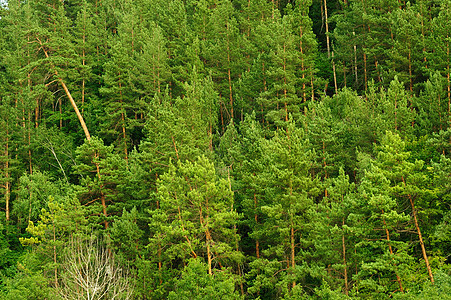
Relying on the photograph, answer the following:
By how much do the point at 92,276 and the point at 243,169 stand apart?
9.91m

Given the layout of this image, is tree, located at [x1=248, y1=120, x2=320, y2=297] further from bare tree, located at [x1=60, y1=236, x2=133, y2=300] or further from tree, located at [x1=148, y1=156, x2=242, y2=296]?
bare tree, located at [x1=60, y1=236, x2=133, y2=300]

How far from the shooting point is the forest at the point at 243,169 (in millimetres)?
22750

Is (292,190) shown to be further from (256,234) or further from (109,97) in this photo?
(109,97)

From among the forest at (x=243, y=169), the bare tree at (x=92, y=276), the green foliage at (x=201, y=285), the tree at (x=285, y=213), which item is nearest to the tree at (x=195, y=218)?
the forest at (x=243, y=169)

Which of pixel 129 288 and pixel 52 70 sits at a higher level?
pixel 52 70

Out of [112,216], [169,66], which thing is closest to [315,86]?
[169,66]

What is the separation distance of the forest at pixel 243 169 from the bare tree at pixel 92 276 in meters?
0.15

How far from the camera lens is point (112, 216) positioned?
29.4 meters

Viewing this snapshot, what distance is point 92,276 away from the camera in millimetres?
24797

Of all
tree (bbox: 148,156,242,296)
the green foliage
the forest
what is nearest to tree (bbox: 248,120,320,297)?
the forest

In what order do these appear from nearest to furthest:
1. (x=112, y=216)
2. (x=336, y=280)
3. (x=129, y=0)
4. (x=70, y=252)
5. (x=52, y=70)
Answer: (x=336, y=280) → (x=70, y=252) → (x=112, y=216) → (x=52, y=70) → (x=129, y=0)

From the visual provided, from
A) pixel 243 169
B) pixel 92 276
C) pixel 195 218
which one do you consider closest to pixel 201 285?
pixel 195 218

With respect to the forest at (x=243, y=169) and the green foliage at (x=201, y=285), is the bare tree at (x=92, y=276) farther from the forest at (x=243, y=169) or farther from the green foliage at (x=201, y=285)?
the green foliage at (x=201, y=285)

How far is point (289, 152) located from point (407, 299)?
902cm
